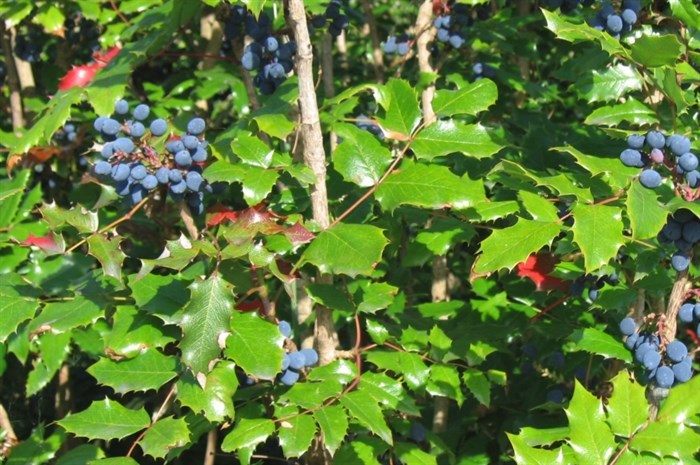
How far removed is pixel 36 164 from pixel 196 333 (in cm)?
142

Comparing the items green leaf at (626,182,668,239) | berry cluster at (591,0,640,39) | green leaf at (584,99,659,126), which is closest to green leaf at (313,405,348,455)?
green leaf at (626,182,668,239)

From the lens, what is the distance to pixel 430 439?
1938 mm

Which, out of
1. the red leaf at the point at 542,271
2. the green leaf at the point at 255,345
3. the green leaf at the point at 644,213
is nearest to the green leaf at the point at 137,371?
the green leaf at the point at 255,345

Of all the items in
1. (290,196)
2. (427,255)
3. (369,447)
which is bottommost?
(369,447)

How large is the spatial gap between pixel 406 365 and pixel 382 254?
0.25 meters

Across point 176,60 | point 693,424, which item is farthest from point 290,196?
point 176,60

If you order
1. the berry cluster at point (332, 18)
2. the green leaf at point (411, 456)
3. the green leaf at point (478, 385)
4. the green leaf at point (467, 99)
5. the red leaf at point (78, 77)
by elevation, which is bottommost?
the green leaf at point (411, 456)

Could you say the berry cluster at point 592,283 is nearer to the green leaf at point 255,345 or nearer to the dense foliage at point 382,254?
the dense foliage at point 382,254

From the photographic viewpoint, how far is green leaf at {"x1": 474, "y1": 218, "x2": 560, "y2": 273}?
1353 millimetres

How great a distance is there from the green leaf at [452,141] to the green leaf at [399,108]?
0.03 meters

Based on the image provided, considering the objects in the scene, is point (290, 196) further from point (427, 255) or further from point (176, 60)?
point (176, 60)

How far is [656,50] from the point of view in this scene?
1.43 meters

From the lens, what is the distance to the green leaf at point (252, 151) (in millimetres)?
1561

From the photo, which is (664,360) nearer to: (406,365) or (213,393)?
(406,365)
